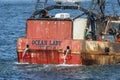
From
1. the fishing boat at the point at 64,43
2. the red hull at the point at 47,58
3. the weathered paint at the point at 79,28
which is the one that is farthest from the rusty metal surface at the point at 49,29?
the red hull at the point at 47,58

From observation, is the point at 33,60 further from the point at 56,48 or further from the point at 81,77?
the point at 81,77

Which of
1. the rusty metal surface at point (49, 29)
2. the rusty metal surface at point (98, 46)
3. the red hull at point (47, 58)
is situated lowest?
the red hull at point (47, 58)

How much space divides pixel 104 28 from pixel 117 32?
31.7 inches

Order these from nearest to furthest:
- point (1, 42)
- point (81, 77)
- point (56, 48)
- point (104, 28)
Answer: point (81, 77), point (56, 48), point (104, 28), point (1, 42)

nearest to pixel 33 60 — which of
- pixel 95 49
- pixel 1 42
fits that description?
pixel 95 49

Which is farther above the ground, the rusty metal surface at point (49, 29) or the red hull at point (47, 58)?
the rusty metal surface at point (49, 29)

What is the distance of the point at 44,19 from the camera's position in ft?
134

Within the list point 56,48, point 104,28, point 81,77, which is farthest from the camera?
point 104,28

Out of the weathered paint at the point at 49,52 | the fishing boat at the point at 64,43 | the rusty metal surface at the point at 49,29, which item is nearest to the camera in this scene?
the weathered paint at the point at 49,52

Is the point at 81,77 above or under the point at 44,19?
under

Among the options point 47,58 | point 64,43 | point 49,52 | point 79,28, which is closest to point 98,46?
point 79,28

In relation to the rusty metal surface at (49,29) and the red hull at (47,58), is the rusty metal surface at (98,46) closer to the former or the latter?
the red hull at (47,58)

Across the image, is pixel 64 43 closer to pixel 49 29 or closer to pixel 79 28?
pixel 49 29

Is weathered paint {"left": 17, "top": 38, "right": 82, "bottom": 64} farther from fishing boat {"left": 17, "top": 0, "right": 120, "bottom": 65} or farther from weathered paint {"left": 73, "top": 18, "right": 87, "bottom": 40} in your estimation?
weathered paint {"left": 73, "top": 18, "right": 87, "bottom": 40}
